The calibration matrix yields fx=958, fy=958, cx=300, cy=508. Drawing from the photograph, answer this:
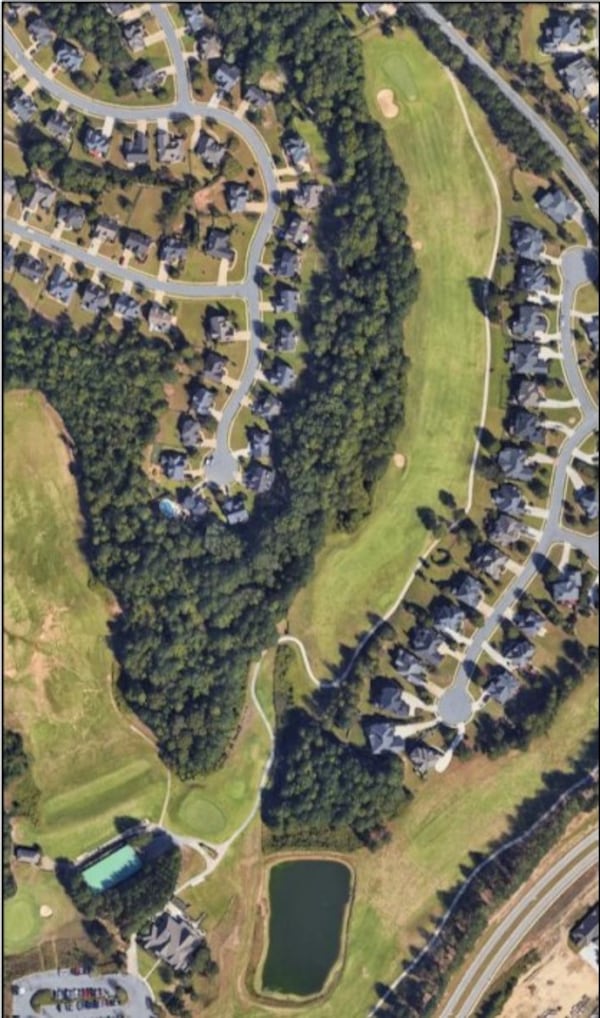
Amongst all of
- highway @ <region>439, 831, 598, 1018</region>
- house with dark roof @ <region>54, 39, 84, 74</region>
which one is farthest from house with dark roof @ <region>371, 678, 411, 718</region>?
house with dark roof @ <region>54, 39, 84, 74</region>

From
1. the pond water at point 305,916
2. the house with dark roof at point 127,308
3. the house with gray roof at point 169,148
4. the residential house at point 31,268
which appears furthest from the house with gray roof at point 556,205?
the pond water at point 305,916

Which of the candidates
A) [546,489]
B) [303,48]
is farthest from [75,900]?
[303,48]

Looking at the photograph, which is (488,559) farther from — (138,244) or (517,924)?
(138,244)

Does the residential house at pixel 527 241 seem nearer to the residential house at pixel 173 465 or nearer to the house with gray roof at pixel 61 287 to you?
the residential house at pixel 173 465

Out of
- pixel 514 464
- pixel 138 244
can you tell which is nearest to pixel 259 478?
pixel 514 464

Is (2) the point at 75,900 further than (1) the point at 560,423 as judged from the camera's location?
No

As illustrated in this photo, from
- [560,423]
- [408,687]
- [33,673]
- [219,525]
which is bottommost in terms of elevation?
[33,673]

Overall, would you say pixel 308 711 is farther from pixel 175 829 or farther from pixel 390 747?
pixel 175 829
